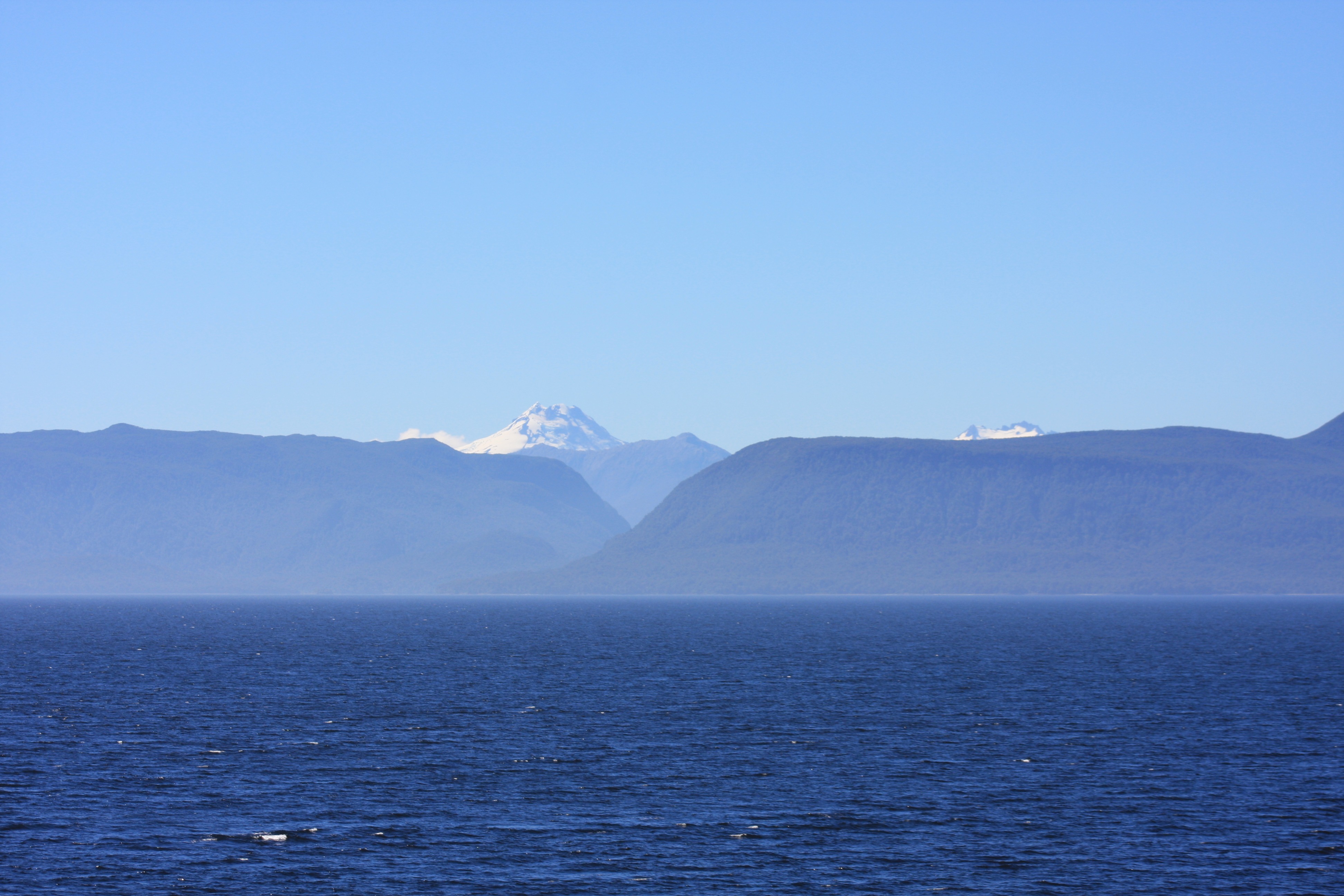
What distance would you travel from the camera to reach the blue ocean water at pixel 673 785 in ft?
155

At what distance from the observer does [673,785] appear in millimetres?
63188

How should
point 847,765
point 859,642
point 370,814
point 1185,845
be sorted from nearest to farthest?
point 1185,845 < point 370,814 < point 847,765 < point 859,642

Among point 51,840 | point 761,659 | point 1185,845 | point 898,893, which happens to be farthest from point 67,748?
point 761,659

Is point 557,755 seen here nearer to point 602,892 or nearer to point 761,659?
point 602,892

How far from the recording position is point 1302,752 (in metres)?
71.6

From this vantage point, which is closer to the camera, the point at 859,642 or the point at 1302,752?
the point at 1302,752

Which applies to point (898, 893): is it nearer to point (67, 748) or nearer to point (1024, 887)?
point (1024, 887)

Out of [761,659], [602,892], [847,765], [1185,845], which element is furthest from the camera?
[761,659]

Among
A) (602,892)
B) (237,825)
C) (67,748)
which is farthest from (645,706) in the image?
(602,892)

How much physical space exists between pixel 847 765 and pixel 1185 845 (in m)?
21.0

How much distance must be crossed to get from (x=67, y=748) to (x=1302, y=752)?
66.5 metres

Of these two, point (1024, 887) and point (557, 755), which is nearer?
point (1024, 887)

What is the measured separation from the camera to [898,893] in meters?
44.7

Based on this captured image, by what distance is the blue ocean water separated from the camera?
47094mm
